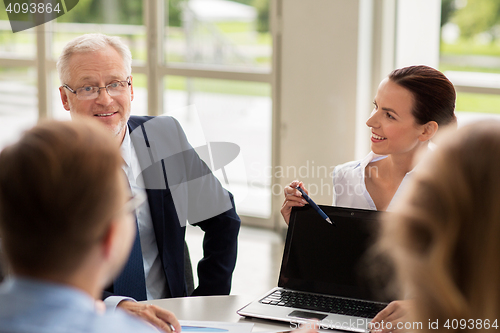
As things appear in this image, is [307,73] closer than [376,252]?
No

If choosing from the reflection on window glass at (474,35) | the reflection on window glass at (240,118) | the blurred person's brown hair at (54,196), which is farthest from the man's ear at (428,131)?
the reflection on window glass at (474,35)

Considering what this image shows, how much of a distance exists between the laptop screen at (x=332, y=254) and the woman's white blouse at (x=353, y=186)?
1.93ft

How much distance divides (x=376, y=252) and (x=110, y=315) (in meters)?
0.87

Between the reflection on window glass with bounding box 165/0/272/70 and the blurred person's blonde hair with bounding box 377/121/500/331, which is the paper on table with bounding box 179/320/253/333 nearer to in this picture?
Answer: the blurred person's blonde hair with bounding box 377/121/500/331

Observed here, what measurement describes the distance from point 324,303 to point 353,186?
2.62 feet

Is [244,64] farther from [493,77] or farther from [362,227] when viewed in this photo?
[362,227]

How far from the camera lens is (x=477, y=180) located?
693mm

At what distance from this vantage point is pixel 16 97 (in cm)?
587

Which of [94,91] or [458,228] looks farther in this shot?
[94,91]

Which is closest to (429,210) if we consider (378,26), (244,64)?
(378,26)

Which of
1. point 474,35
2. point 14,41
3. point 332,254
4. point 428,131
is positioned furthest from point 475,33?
point 332,254

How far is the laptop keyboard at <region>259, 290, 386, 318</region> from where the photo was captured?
4.59 feet

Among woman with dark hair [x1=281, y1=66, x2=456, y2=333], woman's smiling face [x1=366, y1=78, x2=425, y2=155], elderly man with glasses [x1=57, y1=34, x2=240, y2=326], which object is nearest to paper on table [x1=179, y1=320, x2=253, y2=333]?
elderly man with glasses [x1=57, y1=34, x2=240, y2=326]

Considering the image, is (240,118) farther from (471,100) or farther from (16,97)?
(16,97)
